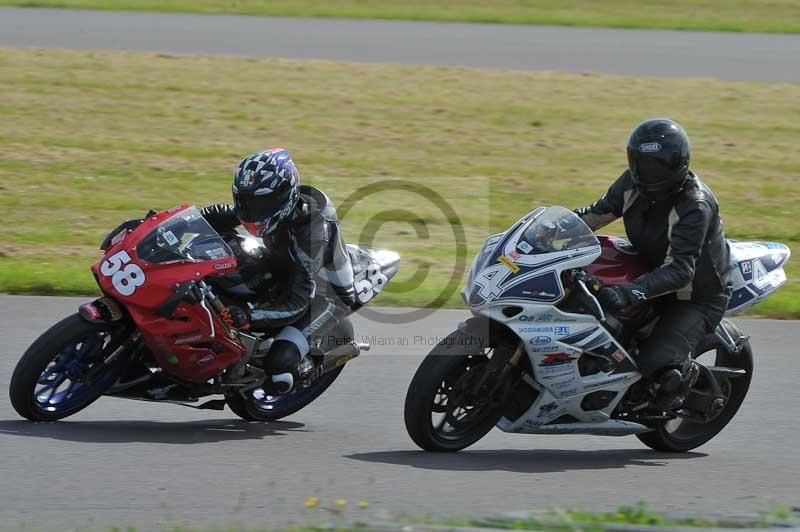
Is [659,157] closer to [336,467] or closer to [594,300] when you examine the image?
[594,300]

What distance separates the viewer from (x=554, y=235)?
6.27 m

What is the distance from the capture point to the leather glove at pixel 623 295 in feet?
19.9

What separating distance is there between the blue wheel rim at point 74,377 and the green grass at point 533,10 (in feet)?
55.4

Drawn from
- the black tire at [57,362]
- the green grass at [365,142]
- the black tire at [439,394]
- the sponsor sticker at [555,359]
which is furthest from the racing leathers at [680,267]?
the green grass at [365,142]

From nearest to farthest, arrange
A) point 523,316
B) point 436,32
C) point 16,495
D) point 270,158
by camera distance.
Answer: point 16,495
point 523,316
point 270,158
point 436,32

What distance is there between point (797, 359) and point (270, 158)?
417cm

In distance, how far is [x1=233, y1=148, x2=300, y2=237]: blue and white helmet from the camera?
6414 mm

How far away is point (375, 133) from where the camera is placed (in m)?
15.3

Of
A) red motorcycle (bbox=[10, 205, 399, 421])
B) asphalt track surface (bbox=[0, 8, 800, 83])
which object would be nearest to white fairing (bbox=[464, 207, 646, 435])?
red motorcycle (bbox=[10, 205, 399, 421])

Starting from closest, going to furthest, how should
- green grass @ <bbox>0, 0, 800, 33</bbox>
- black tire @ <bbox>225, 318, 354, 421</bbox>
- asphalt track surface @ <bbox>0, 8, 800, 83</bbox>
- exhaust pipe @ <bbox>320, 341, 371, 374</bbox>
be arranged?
black tire @ <bbox>225, 318, 354, 421</bbox>
exhaust pipe @ <bbox>320, 341, 371, 374</bbox>
asphalt track surface @ <bbox>0, 8, 800, 83</bbox>
green grass @ <bbox>0, 0, 800, 33</bbox>

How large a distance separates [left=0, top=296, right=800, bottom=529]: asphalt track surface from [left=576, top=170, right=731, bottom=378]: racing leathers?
2.22ft

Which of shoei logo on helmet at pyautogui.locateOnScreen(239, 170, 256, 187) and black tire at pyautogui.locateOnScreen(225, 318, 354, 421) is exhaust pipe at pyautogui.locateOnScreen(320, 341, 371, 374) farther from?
shoei logo on helmet at pyautogui.locateOnScreen(239, 170, 256, 187)

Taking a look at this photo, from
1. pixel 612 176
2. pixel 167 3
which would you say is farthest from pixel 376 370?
pixel 167 3

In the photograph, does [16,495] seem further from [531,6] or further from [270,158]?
[531,6]
